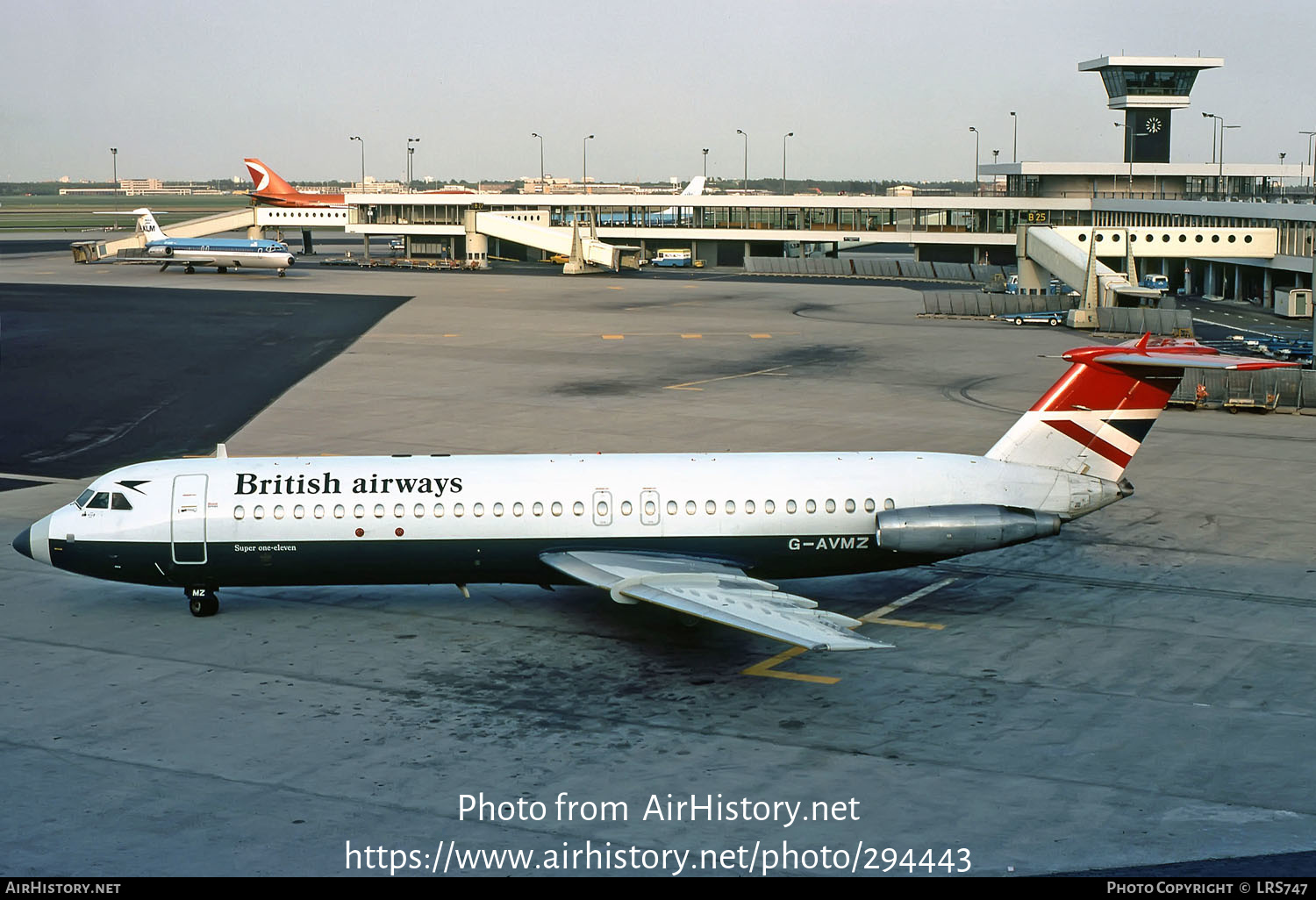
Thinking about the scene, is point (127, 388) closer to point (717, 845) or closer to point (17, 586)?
point (17, 586)

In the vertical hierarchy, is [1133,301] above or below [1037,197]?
below

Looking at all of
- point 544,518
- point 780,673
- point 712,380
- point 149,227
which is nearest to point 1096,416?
point 780,673

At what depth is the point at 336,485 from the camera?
2691 centimetres

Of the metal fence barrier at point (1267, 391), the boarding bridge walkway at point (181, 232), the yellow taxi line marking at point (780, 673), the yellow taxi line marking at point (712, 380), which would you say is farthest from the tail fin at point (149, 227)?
the yellow taxi line marking at point (780, 673)

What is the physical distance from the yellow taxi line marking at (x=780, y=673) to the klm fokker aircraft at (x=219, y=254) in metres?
109

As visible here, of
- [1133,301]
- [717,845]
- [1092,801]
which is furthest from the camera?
[1133,301]

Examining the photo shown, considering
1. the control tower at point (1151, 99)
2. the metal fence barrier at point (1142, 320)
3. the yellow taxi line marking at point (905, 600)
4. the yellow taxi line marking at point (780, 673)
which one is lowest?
the yellow taxi line marking at point (780, 673)

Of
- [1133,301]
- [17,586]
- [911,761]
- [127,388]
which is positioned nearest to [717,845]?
[911,761]

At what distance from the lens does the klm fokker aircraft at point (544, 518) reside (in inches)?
1045

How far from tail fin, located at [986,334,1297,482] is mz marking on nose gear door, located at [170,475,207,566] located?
55.4 feet

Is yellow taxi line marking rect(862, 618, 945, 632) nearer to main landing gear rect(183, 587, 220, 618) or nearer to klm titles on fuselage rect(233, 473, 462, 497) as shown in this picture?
klm titles on fuselage rect(233, 473, 462, 497)

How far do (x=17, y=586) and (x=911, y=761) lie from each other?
21.0m

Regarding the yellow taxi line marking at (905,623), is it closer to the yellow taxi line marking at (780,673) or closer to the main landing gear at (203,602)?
the yellow taxi line marking at (780,673)

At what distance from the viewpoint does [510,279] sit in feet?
414
